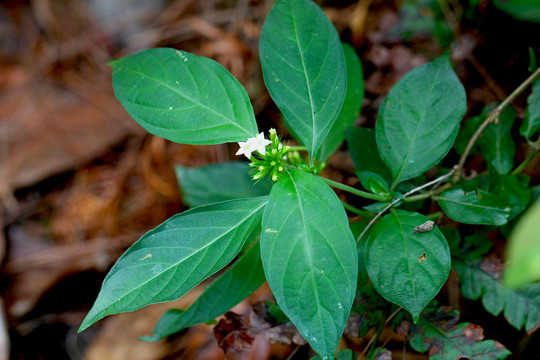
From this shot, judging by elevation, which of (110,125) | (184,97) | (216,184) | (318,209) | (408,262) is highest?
(184,97)

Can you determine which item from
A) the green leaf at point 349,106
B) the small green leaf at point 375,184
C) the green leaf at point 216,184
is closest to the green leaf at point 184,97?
the small green leaf at point 375,184

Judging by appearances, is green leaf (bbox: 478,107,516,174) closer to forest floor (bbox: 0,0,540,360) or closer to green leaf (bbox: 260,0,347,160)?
forest floor (bbox: 0,0,540,360)

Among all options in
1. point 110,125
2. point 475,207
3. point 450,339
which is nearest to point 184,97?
point 475,207

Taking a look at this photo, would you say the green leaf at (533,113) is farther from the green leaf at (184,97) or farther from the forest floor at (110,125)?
the green leaf at (184,97)

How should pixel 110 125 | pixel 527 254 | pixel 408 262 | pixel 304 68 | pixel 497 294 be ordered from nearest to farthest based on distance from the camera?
pixel 527 254 < pixel 408 262 < pixel 304 68 < pixel 497 294 < pixel 110 125

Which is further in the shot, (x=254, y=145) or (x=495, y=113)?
(x=495, y=113)

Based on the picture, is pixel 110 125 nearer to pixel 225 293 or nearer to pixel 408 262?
pixel 225 293
